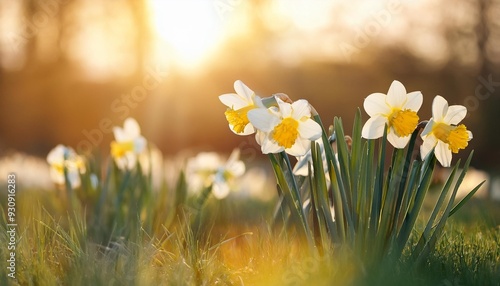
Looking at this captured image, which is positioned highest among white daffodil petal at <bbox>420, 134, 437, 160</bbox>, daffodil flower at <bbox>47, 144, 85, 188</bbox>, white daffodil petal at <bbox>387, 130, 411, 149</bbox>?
white daffodil petal at <bbox>387, 130, 411, 149</bbox>

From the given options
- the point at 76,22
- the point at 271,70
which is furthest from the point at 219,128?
the point at 76,22

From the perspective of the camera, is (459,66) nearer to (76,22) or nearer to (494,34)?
(494,34)

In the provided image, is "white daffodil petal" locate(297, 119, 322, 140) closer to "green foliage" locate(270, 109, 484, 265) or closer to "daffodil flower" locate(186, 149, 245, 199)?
"green foliage" locate(270, 109, 484, 265)

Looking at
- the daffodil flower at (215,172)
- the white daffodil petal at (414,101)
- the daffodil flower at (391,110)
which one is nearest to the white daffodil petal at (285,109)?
the daffodil flower at (391,110)

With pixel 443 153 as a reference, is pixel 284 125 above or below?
above

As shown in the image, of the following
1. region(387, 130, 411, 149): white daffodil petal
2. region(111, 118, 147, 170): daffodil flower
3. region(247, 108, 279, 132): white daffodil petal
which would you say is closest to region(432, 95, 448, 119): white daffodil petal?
region(387, 130, 411, 149): white daffodil petal

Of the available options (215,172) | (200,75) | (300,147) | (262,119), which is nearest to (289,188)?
(300,147)

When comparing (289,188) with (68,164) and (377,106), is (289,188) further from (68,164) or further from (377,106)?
(68,164)
